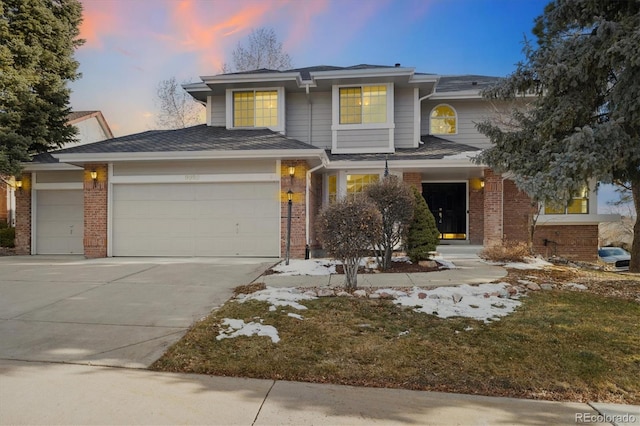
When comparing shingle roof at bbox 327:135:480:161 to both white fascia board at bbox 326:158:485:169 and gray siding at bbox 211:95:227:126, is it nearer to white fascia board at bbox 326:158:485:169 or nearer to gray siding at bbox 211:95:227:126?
white fascia board at bbox 326:158:485:169

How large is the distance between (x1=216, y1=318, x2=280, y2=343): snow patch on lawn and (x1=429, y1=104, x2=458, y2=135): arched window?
1154cm

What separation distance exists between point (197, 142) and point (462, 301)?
8.75m

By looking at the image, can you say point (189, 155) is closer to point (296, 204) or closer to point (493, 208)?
point (296, 204)

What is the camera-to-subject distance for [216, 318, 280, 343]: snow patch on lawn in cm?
412

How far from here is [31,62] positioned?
1247 centimetres

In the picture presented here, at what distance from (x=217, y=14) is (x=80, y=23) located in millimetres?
5218

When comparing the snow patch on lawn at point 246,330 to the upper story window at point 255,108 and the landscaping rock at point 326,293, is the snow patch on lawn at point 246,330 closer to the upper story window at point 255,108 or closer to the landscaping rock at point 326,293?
the landscaping rock at point 326,293

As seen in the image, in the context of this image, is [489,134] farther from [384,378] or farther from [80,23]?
[80,23]

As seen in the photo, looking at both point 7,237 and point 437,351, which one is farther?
point 7,237

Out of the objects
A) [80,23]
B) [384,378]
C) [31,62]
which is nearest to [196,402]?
[384,378]

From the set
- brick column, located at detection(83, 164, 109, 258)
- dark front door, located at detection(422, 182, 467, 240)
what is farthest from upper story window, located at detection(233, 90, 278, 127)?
dark front door, located at detection(422, 182, 467, 240)

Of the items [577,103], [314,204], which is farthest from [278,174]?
[577,103]

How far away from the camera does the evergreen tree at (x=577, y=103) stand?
588 cm

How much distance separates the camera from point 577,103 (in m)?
6.59
